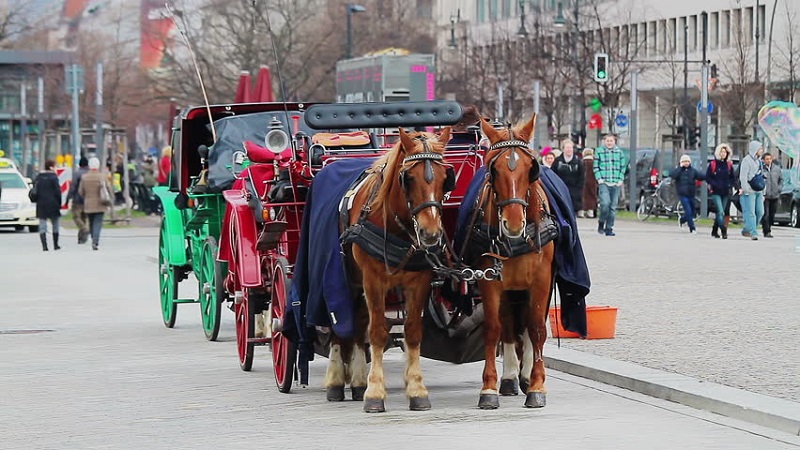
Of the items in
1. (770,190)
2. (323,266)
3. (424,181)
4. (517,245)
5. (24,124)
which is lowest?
(770,190)

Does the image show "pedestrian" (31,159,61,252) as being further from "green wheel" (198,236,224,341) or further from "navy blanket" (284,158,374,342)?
"navy blanket" (284,158,374,342)

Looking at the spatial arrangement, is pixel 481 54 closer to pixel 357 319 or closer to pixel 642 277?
pixel 642 277

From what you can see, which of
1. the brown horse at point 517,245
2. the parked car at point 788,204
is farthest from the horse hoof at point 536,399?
the parked car at point 788,204

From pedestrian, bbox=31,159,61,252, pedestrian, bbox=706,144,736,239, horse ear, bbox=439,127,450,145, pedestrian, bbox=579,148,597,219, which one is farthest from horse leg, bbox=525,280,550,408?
pedestrian, bbox=579,148,597,219

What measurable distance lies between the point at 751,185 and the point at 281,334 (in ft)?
69.7

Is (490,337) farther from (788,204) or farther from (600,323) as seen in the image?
(788,204)

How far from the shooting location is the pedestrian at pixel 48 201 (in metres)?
33.3

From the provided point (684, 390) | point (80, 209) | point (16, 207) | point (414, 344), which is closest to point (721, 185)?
point (80, 209)

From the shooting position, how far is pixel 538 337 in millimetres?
10680

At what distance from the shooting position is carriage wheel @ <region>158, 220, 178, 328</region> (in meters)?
16.9

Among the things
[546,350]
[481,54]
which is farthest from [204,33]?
[546,350]

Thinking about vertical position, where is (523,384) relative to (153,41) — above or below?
below

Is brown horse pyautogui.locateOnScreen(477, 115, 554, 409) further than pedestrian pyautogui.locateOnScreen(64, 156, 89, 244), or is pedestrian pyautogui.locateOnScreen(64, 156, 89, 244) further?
pedestrian pyautogui.locateOnScreen(64, 156, 89, 244)

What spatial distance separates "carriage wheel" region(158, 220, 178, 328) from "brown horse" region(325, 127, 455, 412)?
6.38m
